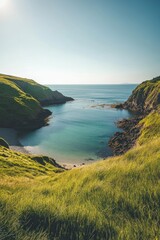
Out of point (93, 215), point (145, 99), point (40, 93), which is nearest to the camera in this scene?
point (93, 215)

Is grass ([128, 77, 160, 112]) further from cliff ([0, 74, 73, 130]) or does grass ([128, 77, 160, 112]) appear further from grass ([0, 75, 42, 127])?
grass ([0, 75, 42, 127])

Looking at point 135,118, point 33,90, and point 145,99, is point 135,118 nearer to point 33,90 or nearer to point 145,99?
point 145,99

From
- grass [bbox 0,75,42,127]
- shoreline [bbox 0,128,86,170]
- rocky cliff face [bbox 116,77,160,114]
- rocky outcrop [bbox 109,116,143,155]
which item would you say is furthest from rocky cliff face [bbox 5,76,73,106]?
rocky outcrop [bbox 109,116,143,155]

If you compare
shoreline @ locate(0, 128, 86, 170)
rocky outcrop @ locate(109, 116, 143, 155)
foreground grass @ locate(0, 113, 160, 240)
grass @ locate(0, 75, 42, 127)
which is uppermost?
foreground grass @ locate(0, 113, 160, 240)

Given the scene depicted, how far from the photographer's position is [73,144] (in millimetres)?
53750

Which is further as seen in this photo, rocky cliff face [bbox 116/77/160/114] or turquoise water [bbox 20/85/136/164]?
rocky cliff face [bbox 116/77/160/114]

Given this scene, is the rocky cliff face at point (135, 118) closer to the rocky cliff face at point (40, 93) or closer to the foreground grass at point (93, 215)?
the foreground grass at point (93, 215)

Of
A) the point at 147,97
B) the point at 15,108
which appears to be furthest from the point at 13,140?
the point at 147,97

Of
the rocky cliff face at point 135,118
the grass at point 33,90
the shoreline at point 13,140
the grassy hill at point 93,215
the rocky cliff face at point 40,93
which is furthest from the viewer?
the grass at point 33,90

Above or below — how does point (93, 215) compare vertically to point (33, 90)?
below

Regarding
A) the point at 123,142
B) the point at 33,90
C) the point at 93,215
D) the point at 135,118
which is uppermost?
the point at 33,90

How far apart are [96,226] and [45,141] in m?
54.6

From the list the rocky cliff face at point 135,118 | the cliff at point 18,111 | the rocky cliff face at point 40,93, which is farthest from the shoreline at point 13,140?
the rocky cliff face at point 40,93

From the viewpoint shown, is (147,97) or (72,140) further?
(147,97)
